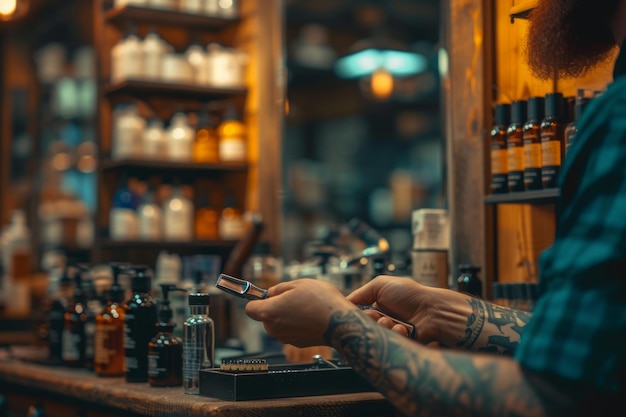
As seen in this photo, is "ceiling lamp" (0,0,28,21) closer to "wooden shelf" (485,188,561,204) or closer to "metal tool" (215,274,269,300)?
"wooden shelf" (485,188,561,204)

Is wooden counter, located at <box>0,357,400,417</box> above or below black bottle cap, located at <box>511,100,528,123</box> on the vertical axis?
below

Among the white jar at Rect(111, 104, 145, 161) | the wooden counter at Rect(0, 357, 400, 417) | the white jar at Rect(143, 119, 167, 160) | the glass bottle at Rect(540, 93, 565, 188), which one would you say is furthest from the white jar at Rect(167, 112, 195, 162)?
the glass bottle at Rect(540, 93, 565, 188)

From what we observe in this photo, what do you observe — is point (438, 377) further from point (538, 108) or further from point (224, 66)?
point (224, 66)

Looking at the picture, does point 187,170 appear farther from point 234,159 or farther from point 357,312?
point 357,312

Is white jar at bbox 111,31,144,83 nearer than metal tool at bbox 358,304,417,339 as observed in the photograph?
No

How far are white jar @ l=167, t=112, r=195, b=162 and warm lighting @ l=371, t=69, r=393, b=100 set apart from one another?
1.52 m

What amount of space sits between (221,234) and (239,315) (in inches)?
50.2

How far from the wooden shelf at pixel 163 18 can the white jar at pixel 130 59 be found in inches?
4.0

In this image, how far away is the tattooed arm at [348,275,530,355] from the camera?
5.81 feet

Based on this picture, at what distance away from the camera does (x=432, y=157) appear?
209 inches

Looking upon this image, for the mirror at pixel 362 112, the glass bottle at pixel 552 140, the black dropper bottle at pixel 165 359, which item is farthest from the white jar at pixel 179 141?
the glass bottle at pixel 552 140

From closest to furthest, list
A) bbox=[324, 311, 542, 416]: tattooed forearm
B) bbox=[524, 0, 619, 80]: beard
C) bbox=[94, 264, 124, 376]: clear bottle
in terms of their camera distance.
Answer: bbox=[324, 311, 542, 416]: tattooed forearm, bbox=[524, 0, 619, 80]: beard, bbox=[94, 264, 124, 376]: clear bottle

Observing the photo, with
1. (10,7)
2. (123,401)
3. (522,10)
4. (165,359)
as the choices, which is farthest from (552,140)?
(10,7)

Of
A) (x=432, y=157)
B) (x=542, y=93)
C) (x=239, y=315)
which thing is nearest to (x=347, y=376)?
(x=542, y=93)
